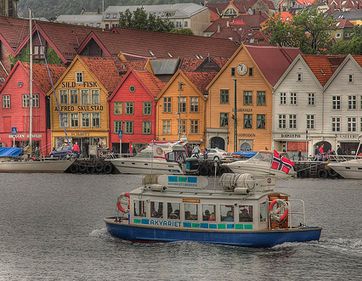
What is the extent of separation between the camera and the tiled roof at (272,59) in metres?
135

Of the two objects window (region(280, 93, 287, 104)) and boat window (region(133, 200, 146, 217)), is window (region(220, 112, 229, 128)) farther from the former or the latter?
boat window (region(133, 200, 146, 217))

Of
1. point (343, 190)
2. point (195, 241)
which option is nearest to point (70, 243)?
point (195, 241)

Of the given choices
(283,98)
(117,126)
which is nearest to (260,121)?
(283,98)

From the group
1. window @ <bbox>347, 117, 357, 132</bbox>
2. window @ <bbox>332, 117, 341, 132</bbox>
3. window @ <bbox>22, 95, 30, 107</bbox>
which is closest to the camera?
window @ <bbox>347, 117, 357, 132</bbox>

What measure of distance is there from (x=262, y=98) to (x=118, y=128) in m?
18.7

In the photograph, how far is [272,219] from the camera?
6331cm

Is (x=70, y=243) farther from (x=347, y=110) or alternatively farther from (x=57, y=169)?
(x=347, y=110)

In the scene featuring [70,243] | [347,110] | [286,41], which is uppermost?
[286,41]

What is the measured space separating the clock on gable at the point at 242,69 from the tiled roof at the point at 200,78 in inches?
202

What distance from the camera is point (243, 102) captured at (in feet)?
443

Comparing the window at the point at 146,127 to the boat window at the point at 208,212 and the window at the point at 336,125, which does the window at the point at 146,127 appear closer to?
the window at the point at 336,125

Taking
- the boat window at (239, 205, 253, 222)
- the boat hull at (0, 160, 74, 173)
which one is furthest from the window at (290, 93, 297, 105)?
the boat window at (239, 205, 253, 222)

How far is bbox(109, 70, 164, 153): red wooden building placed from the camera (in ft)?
460

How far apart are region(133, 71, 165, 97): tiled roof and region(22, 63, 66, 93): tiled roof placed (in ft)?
37.5
